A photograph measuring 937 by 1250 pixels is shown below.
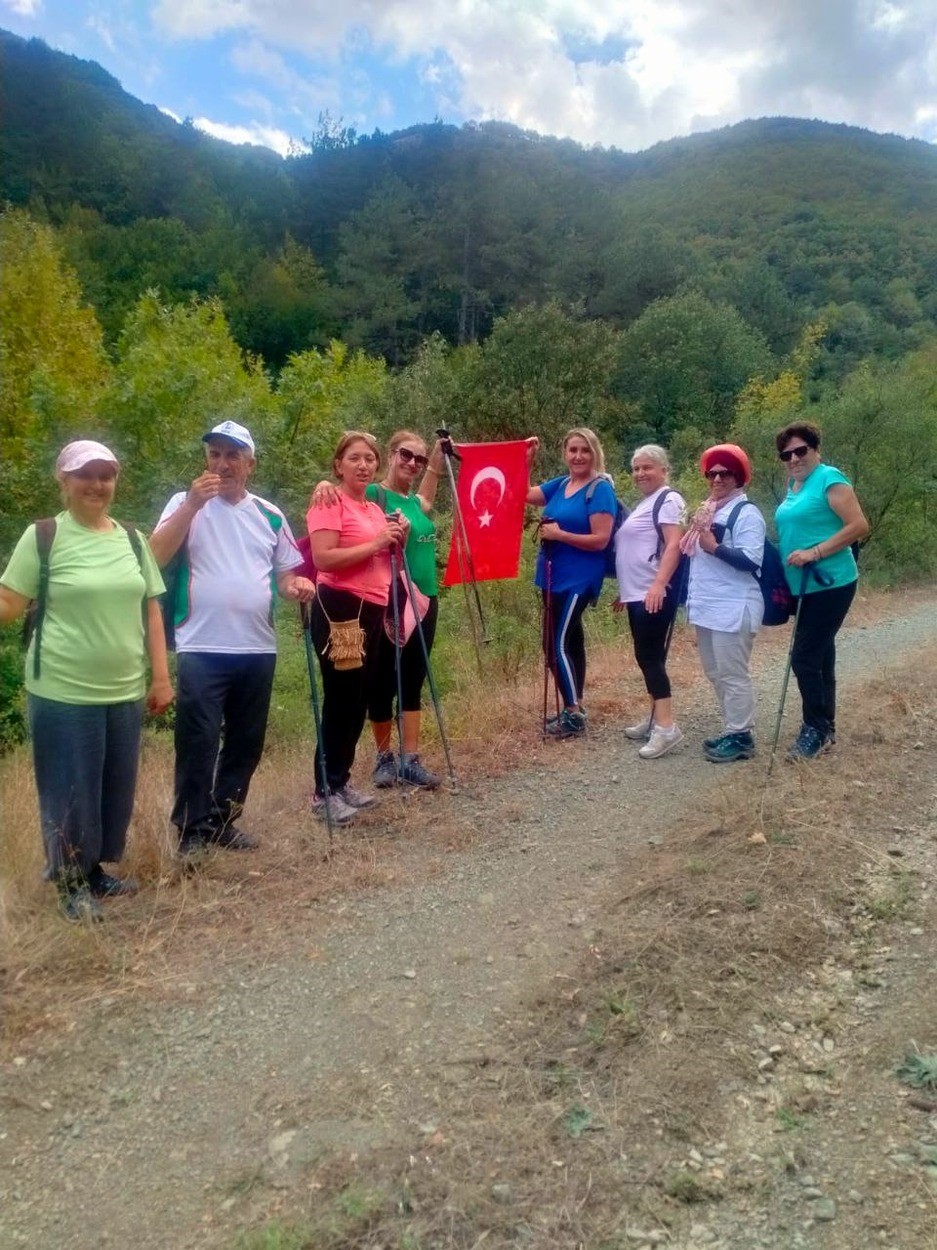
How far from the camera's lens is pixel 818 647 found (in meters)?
5.26

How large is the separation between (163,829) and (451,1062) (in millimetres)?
1925

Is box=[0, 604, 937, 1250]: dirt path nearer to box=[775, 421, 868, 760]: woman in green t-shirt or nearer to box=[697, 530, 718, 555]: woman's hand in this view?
box=[775, 421, 868, 760]: woman in green t-shirt

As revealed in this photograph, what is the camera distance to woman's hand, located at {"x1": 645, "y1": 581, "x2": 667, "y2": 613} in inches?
213

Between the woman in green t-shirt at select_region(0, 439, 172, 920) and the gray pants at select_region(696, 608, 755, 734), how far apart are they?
316 cm

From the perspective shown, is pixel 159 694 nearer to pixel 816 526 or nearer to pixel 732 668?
pixel 732 668

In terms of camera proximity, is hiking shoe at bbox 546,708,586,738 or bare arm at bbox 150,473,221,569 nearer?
bare arm at bbox 150,473,221,569

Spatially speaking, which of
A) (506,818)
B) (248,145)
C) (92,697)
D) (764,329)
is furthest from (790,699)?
(248,145)

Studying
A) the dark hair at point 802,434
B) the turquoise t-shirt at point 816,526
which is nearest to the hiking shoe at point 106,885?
the turquoise t-shirt at point 816,526

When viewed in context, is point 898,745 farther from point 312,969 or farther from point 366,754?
point 312,969

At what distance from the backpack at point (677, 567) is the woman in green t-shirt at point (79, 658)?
297 centimetres

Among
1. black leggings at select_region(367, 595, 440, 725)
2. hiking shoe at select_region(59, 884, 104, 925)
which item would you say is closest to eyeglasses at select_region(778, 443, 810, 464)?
black leggings at select_region(367, 595, 440, 725)

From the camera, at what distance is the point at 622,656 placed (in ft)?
28.7

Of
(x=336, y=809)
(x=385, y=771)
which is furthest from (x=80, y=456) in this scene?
(x=385, y=771)

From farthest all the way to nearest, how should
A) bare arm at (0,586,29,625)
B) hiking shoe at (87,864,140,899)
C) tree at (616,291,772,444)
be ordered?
1. tree at (616,291,772,444)
2. hiking shoe at (87,864,140,899)
3. bare arm at (0,586,29,625)
